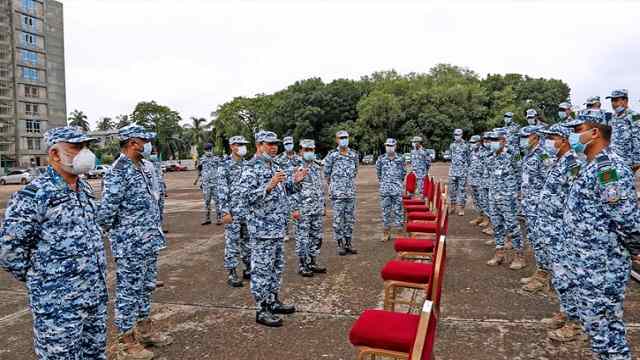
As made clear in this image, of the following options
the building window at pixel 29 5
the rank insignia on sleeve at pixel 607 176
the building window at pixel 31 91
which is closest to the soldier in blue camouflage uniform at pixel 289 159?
the rank insignia on sleeve at pixel 607 176

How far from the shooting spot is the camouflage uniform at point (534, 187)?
4.96 meters

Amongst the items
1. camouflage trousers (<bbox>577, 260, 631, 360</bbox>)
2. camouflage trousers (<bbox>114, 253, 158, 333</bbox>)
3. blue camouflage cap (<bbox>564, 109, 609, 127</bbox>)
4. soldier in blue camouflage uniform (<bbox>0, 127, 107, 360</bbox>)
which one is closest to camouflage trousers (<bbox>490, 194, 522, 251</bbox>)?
blue camouflage cap (<bbox>564, 109, 609, 127</bbox>)

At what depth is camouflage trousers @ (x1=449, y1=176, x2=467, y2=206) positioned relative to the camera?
36.1ft

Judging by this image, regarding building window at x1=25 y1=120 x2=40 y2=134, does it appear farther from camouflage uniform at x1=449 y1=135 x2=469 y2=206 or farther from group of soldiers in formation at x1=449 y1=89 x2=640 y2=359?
group of soldiers in formation at x1=449 y1=89 x2=640 y2=359

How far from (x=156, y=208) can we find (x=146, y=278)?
66 cm

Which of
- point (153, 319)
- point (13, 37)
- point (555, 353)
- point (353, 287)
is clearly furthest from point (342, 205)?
point (13, 37)

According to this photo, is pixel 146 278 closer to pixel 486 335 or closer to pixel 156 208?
pixel 156 208

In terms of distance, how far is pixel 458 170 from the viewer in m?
10.8

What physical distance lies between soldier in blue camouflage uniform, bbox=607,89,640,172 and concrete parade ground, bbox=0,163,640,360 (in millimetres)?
2169

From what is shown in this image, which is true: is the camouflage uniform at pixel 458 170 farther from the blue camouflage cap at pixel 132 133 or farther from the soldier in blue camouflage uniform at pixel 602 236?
the blue camouflage cap at pixel 132 133

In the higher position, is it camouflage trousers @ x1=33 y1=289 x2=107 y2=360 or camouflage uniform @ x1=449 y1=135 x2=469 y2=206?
camouflage uniform @ x1=449 y1=135 x2=469 y2=206

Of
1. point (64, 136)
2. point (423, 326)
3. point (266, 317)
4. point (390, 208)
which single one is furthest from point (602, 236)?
point (390, 208)

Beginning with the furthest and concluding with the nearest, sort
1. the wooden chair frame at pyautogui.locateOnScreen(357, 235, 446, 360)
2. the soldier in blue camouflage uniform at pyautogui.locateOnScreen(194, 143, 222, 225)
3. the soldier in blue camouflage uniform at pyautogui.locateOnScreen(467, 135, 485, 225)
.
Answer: the soldier in blue camouflage uniform at pyautogui.locateOnScreen(194, 143, 222, 225), the soldier in blue camouflage uniform at pyautogui.locateOnScreen(467, 135, 485, 225), the wooden chair frame at pyautogui.locateOnScreen(357, 235, 446, 360)

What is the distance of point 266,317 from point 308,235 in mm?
2004
